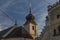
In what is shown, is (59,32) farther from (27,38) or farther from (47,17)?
(27,38)

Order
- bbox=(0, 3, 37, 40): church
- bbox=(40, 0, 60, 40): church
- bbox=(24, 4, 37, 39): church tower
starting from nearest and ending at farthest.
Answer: bbox=(40, 0, 60, 40): church → bbox=(0, 3, 37, 40): church → bbox=(24, 4, 37, 39): church tower

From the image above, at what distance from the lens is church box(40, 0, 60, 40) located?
33312mm

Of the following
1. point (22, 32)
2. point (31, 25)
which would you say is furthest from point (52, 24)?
point (31, 25)

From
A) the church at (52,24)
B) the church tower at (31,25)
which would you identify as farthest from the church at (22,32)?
the church at (52,24)

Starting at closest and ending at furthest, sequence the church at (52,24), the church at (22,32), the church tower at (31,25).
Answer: the church at (52,24)
the church at (22,32)
the church tower at (31,25)

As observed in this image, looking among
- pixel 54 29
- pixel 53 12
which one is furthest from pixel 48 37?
pixel 53 12

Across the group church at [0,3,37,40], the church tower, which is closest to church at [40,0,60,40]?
church at [0,3,37,40]

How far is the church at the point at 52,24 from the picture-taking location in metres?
33.3

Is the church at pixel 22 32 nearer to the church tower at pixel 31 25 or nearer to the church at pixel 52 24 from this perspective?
the church tower at pixel 31 25

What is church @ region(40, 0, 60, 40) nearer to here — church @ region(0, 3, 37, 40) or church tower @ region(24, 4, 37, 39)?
church @ region(0, 3, 37, 40)

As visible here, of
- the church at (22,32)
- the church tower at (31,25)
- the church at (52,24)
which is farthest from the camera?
the church tower at (31,25)

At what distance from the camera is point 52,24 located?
3431cm

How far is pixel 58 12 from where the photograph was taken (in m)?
33.5

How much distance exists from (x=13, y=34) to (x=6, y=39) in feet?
6.61
